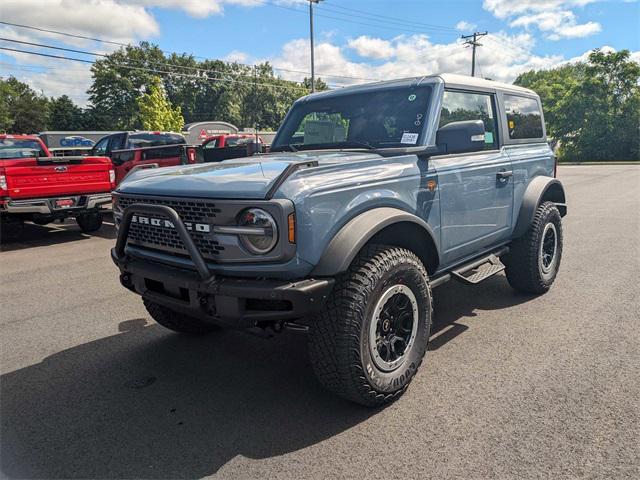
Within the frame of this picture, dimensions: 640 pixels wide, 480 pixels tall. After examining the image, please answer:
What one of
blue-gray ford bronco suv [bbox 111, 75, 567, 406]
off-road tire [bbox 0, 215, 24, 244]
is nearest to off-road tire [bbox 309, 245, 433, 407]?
blue-gray ford bronco suv [bbox 111, 75, 567, 406]

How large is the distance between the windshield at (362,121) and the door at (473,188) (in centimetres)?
24

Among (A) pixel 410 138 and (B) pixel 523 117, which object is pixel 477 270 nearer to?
(A) pixel 410 138

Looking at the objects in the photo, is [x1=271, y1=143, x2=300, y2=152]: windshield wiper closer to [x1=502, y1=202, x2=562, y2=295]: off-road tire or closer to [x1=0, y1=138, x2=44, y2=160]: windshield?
[x1=502, y1=202, x2=562, y2=295]: off-road tire

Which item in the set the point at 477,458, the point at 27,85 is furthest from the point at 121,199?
the point at 27,85

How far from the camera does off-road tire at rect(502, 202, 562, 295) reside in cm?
456

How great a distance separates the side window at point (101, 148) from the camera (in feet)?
41.7

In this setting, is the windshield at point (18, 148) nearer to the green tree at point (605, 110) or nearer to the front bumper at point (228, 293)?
the front bumper at point (228, 293)

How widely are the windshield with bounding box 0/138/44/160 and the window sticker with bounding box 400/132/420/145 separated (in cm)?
851

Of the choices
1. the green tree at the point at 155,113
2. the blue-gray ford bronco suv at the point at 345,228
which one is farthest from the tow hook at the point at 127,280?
the green tree at the point at 155,113

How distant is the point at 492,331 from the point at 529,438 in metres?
1.50

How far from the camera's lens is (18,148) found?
9.23 metres

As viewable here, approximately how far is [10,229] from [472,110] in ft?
34.6

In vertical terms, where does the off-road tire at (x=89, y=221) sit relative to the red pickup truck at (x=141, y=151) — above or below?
below

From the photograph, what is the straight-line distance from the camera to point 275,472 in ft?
7.64
